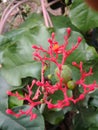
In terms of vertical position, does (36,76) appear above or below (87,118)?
above

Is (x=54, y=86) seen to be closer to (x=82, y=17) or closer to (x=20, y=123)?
(x=20, y=123)

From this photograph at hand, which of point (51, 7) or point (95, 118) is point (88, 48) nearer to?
point (95, 118)

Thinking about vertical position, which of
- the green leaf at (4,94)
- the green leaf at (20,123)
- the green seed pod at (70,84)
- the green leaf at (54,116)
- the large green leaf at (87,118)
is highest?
the green seed pod at (70,84)

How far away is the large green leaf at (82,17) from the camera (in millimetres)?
1134

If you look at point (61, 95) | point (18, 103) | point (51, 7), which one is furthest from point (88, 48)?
point (51, 7)

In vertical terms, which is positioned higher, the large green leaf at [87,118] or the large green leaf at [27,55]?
the large green leaf at [27,55]

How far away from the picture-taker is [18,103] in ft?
3.36

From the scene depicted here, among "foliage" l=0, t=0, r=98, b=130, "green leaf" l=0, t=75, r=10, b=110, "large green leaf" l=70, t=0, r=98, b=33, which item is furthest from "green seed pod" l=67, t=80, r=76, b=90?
"large green leaf" l=70, t=0, r=98, b=33

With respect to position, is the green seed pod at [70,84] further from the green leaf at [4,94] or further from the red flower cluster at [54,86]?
the green leaf at [4,94]

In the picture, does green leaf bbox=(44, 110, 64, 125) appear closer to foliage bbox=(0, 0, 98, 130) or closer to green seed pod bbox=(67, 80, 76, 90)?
foliage bbox=(0, 0, 98, 130)

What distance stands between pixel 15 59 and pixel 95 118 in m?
0.27

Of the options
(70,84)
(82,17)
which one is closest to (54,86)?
(70,84)

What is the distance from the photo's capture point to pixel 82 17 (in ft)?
3.76

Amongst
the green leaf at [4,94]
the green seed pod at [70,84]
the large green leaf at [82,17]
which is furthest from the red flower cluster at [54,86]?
the large green leaf at [82,17]
